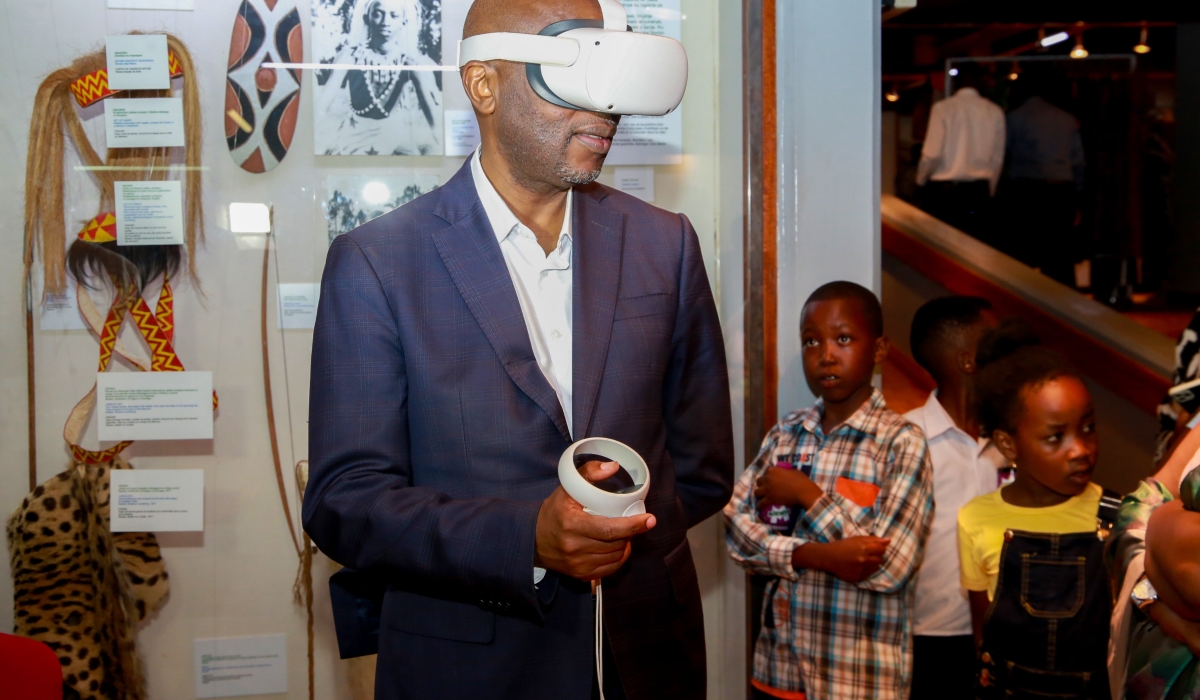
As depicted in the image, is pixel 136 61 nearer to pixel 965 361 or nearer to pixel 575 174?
pixel 575 174

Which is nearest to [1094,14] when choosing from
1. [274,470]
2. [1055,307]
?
[1055,307]

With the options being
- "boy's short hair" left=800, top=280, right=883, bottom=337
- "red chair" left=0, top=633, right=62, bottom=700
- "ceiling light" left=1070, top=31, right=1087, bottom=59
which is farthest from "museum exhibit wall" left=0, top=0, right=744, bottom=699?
"ceiling light" left=1070, top=31, right=1087, bottom=59

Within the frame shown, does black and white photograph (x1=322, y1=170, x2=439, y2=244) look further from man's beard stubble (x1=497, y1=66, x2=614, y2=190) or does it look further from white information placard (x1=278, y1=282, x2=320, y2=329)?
man's beard stubble (x1=497, y1=66, x2=614, y2=190)

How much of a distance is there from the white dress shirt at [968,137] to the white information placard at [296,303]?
15.7ft

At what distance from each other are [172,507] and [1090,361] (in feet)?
12.5

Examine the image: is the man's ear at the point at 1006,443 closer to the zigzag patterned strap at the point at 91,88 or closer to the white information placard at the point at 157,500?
the white information placard at the point at 157,500

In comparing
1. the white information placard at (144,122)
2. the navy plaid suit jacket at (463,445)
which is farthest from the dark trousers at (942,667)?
the white information placard at (144,122)

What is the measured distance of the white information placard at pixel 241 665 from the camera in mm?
2701

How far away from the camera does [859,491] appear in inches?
87.7

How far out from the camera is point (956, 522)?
251cm

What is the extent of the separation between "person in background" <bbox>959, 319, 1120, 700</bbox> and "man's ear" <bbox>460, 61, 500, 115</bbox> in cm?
145

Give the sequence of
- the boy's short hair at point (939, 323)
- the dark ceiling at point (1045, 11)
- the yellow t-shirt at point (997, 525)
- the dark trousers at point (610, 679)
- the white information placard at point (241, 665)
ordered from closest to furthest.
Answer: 1. the dark trousers at point (610, 679)
2. the yellow t-shirt at point (997, 525)
3. the white information placard at point (241, 665)
4. the boy's short hair at point (939, 323)
5. the dark ceiling at point (1045, 11)

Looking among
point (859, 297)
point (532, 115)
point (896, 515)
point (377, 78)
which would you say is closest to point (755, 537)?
point (896, 515)

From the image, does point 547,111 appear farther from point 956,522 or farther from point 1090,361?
point 1090,361
